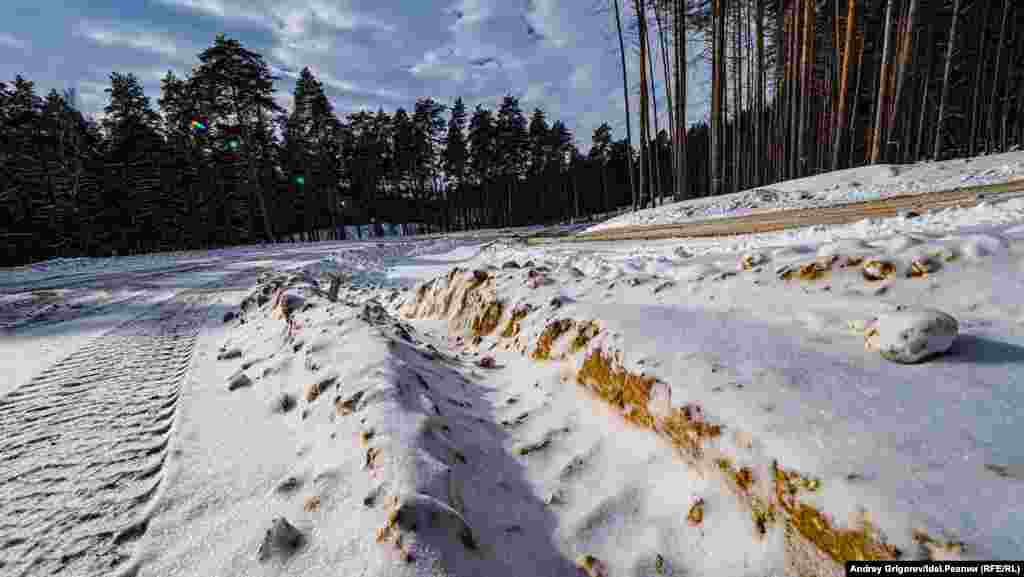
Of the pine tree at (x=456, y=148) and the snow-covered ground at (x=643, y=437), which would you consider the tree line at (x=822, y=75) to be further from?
the pine tree at (x=456, y=148)

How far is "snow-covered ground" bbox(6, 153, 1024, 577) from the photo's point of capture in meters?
0.99

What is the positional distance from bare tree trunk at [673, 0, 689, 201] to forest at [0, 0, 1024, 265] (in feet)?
0.23

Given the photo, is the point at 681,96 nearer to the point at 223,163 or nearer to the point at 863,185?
the point at 863,185

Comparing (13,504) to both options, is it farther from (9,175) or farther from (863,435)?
(9,175)

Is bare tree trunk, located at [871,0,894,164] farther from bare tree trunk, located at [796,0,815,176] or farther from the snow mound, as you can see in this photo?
the snow mound

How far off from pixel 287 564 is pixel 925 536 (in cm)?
157

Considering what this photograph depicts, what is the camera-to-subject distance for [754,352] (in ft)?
5.26

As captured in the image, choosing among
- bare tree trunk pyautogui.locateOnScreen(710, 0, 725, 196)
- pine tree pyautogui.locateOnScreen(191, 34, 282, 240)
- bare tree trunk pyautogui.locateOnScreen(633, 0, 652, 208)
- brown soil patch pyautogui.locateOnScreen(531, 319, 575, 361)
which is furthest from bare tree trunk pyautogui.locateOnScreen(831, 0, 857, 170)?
pine tree pyautogui.locateOnScreen(191, 34, 282, 240)

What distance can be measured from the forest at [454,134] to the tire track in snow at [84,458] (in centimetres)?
1517

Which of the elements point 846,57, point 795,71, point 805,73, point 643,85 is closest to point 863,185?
point 846,57

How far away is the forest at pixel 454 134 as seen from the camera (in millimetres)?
14844

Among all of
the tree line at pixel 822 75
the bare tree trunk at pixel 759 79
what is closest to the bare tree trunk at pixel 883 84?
the tree line at pixel 822 75

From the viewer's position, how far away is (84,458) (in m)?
1.87

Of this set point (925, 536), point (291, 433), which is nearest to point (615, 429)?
point (925, 536)
